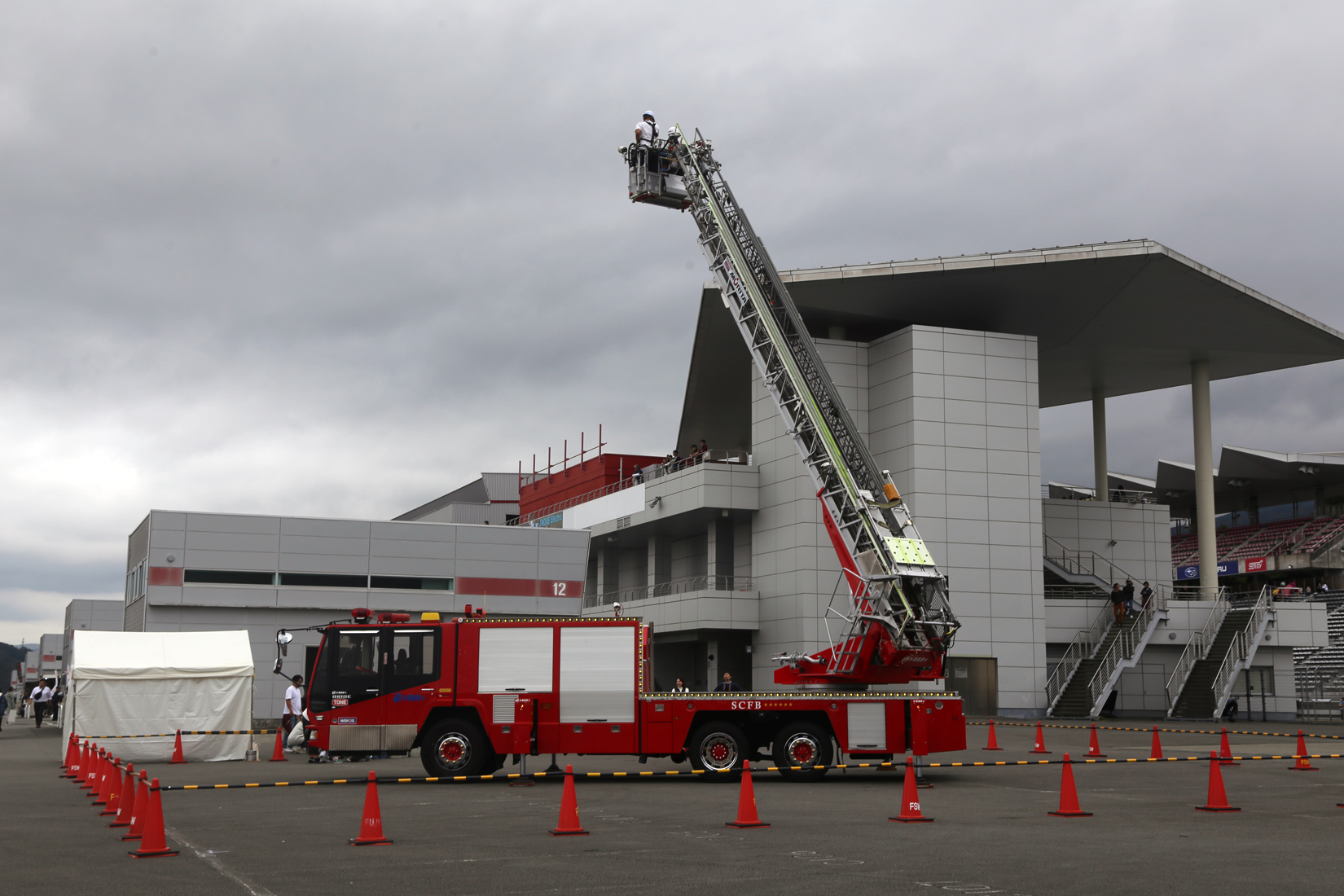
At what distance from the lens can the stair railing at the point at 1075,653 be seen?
48375mm

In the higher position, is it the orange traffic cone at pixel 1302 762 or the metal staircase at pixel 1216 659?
the metal staircase at pixel 1216 659

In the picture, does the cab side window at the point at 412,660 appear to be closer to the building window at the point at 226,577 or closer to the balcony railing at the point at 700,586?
the building window at the point at 226,577

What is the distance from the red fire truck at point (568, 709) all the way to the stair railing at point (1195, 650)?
29.1 m

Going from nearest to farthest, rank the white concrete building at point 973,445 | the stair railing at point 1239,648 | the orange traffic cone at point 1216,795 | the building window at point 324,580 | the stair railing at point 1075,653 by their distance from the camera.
Answer: 1. the orange traffic cone at point 1216,795
2. the building window at point 324,580
3. the stair railing at point 1239,648
4. the white concrete building at point 973,445
5. the stair railing at point 1075,653

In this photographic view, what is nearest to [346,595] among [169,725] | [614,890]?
[169,725]

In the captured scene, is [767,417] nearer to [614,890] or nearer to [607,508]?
[607,508]

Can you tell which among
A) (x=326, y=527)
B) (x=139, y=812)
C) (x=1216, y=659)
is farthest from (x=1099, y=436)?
(x=139, y=812)

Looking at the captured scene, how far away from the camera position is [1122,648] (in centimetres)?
4841

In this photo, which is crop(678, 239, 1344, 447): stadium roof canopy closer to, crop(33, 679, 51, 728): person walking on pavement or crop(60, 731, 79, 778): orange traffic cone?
crop(33, 679, 51, 728): person walking on pavement

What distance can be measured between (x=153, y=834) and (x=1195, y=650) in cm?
4349

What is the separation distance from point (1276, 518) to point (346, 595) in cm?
6998

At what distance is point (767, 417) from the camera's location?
5166cm

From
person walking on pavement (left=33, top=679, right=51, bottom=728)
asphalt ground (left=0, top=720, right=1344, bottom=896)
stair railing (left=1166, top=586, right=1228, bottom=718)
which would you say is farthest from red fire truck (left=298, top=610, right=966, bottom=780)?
stair railing (left=1166, top=586, right=1228, bottom=718)

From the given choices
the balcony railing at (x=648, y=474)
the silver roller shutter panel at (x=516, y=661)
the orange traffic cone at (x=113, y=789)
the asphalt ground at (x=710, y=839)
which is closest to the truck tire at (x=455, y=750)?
the asphalt ground at (x=710, y=839)
